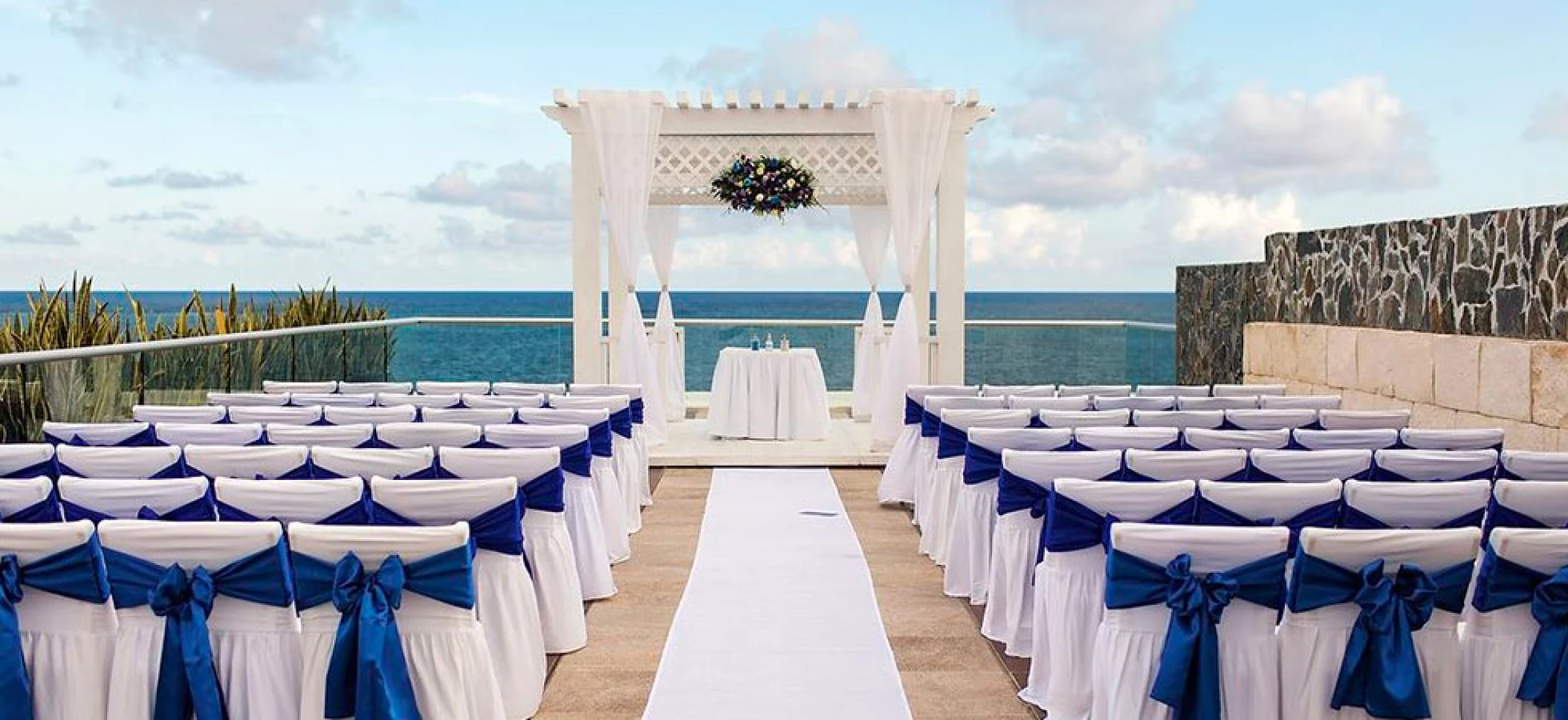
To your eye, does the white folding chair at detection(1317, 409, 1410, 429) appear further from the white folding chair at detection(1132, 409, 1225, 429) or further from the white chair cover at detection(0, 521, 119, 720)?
the white chair cover at detection(0, 521, 119, 720)

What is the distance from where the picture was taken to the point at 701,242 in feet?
91.0

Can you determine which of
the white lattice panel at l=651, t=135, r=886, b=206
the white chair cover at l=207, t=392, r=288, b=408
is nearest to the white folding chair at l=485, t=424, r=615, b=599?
the white chair cover at l=207, t=392, r=288, b=408

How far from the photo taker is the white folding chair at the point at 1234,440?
18.0ft

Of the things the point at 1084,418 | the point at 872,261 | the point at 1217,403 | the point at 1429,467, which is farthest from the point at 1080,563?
the point at 872,261

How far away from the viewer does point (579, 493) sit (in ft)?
18.3

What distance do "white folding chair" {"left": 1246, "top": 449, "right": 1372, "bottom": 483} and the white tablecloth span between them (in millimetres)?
5933

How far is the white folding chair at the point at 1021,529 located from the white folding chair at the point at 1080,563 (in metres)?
0.28

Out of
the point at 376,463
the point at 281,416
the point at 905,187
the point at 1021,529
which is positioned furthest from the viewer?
the point at 905,187

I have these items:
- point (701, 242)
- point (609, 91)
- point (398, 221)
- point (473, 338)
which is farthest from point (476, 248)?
point (398, 221)

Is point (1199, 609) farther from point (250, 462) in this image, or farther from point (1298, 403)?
point (1298, 403)

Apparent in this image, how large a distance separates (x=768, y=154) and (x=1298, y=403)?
15.3 feet

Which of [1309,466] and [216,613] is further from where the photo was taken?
[1309,466]

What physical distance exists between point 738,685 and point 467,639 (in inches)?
46.1

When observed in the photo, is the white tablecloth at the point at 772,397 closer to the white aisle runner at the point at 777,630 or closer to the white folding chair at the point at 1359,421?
the white aisle runner at the point at 777,630
